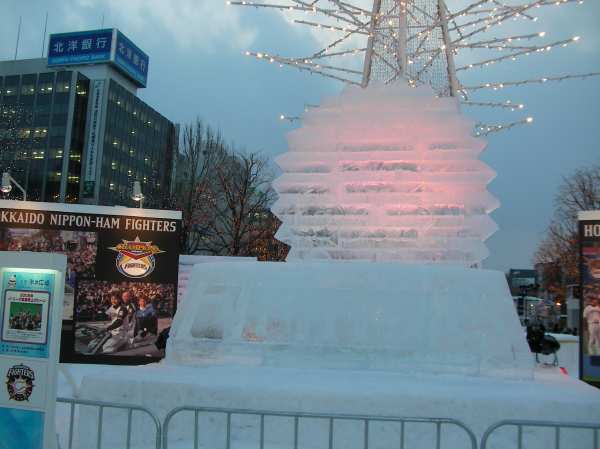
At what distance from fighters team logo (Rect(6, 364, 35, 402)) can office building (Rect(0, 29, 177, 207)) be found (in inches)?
2032

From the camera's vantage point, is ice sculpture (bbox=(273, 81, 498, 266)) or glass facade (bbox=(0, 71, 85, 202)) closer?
ice sculpture (bbox=(273, 81, 498, 266))

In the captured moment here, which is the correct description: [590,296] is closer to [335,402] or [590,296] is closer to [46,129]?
[335,402]

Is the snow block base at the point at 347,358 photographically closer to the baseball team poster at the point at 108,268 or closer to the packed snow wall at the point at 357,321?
the packed snow wall at the point at 357,321

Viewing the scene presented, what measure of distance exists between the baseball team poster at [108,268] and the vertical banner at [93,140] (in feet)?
150

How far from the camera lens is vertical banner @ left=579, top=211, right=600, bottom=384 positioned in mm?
10828

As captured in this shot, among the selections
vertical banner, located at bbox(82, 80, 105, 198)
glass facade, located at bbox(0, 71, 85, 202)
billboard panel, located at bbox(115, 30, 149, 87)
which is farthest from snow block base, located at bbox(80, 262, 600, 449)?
billboard panel, located at bbox(115, 30, 149, 87)

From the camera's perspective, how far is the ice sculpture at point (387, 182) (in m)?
8.55

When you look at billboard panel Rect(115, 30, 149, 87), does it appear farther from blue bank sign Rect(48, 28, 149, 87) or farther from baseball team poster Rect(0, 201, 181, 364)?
baseball team poster Rect(0, 201, 181, 364)

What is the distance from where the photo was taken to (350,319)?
671 centimetres

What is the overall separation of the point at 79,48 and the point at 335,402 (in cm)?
6391

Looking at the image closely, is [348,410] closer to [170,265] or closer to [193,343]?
[193,343]

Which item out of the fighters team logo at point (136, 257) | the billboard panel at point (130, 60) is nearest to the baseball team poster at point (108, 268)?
the fighters team logo at point (136, 257)

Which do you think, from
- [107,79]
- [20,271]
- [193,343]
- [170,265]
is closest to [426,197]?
[193,343]

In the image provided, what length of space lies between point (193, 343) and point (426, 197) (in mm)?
4005
